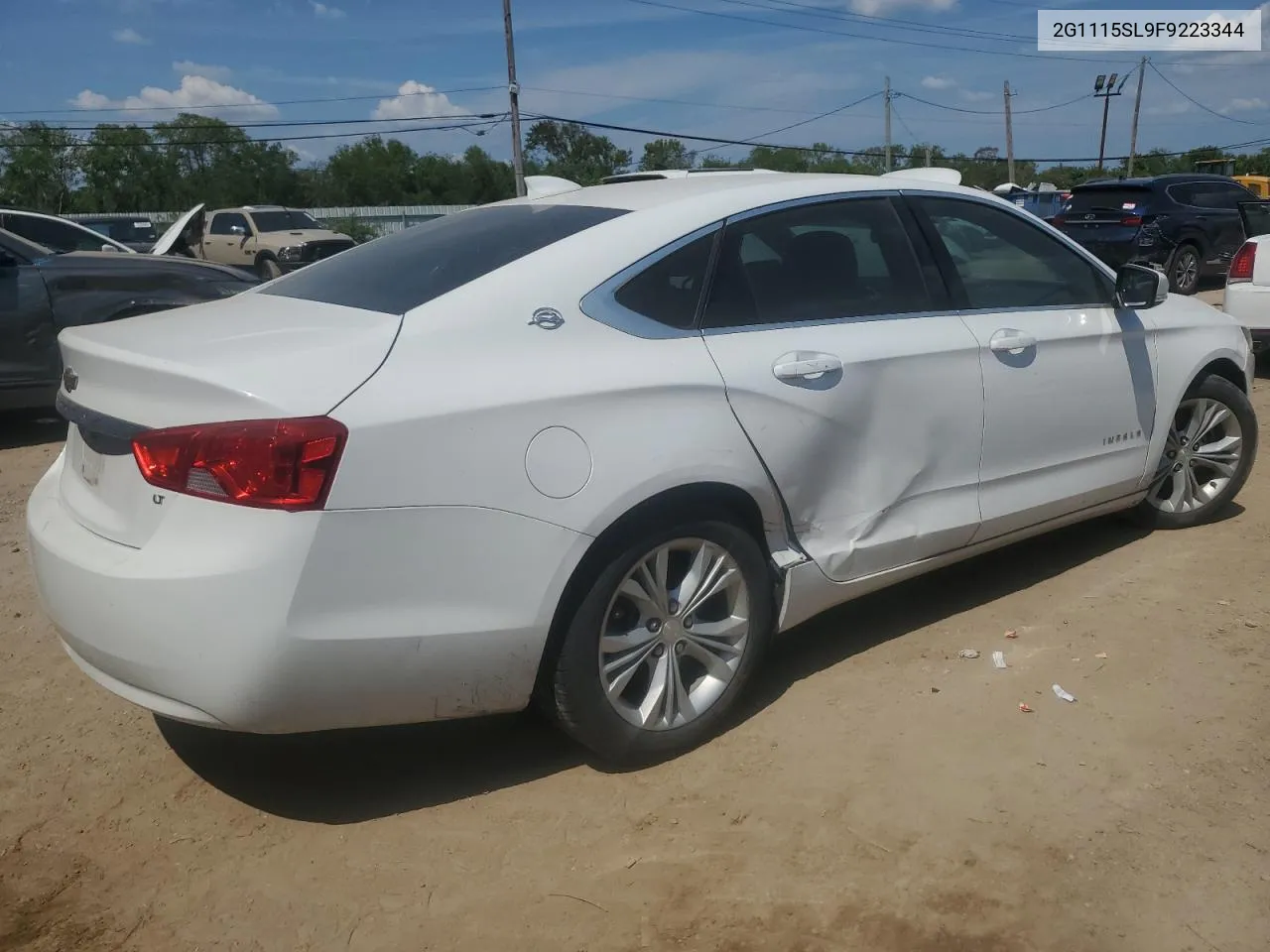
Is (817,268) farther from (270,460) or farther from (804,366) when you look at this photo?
(270,460)

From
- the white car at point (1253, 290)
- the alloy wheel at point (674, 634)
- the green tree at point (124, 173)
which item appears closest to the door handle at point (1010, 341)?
the alloy wheel at point (674, 634)

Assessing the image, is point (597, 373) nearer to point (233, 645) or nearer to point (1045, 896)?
point (233, 645)

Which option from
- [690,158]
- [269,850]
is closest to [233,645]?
[269,850]

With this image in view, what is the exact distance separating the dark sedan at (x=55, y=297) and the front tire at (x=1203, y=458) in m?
6.32

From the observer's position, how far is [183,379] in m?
2.63

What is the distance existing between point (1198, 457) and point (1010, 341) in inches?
62.9

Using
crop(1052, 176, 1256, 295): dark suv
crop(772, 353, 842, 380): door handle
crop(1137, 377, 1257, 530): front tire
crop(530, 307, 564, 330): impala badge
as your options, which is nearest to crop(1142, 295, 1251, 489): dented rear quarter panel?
crop(1137, 377, 1257, 530): front tire

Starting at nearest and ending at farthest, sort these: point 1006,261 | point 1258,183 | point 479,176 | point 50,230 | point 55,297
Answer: point 1006,261, point 55,297, point 50,230, point 1258,183, point 479,176

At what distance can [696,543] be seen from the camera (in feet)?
10.3

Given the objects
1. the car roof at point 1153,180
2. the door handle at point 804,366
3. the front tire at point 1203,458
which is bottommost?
the front tire at point 1203,458

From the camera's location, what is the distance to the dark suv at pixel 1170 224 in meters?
14.5

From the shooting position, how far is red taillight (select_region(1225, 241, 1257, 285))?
851 centimetres

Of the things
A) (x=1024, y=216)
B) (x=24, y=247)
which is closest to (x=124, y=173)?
(x=24, y=247)

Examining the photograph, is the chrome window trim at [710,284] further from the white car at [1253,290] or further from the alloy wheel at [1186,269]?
the alloy wheel at [1186,269]
